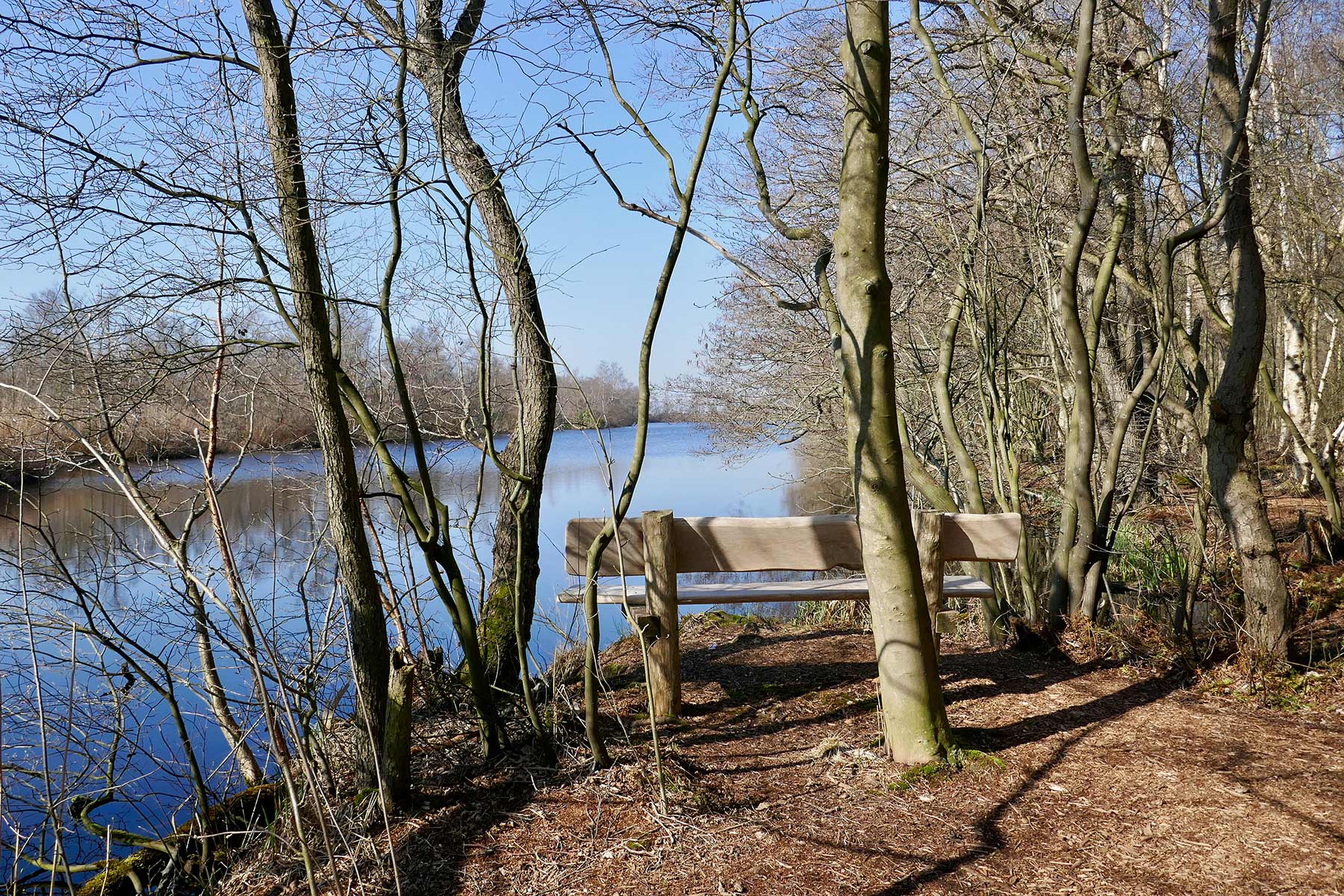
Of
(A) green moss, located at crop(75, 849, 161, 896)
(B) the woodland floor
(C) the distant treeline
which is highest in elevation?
(C) the distant treeline

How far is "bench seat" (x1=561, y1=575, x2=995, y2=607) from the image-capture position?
14.6 feet

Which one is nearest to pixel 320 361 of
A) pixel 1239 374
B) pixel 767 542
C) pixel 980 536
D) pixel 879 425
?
pixel 767 542

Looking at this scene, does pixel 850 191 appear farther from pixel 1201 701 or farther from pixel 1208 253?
pixel 1208 253

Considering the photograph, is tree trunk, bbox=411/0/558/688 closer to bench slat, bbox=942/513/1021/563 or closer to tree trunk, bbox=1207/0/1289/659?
bench slat, bbox=942/513/1021/563

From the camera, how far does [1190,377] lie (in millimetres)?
5605

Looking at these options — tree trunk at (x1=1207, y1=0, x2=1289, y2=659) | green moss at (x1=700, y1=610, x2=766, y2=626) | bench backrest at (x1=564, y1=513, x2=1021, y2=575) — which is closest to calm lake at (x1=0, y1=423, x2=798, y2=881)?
bench backrest at (x1=564, y1=513, x2=1021, y2=575)

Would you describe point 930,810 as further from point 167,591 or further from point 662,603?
point 167,591

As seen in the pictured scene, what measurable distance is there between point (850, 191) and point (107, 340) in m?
3.34

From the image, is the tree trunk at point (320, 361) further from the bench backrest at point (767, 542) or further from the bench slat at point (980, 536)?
the bench slat at point (980, 536)

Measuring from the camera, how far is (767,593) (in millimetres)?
4480

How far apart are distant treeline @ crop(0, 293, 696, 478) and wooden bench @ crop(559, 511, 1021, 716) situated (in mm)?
601

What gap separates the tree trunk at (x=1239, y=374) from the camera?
4855 millimetres

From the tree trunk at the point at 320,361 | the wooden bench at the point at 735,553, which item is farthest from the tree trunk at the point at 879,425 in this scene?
the tree trunk at the point at 320,361

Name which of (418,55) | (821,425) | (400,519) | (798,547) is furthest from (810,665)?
(821,425)
